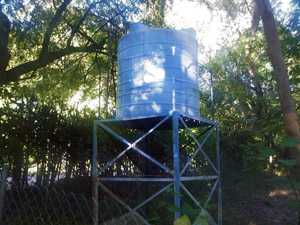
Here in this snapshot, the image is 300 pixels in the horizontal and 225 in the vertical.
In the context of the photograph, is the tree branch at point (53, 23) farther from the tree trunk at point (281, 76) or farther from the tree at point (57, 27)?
the tree trunk at point (281, 76)

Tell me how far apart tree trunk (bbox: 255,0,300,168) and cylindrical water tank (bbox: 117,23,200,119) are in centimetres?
140

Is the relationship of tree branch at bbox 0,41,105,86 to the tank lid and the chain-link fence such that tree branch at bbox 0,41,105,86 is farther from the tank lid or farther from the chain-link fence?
the chain-link fence

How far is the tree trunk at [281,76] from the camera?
6469mm

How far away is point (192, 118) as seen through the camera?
7.36 metres

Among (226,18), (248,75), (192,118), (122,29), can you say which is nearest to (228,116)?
(248,75)

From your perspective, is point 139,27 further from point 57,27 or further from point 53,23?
point 57,27

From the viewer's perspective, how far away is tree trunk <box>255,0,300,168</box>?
647 centimetres

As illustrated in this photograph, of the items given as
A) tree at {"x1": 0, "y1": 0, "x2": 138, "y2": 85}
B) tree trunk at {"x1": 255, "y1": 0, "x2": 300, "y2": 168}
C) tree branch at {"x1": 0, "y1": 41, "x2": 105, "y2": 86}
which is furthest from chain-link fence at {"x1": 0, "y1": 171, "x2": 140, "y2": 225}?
tree trunk at {"x1": 255, "y1": 0, "x2": 300, "y2": 168}

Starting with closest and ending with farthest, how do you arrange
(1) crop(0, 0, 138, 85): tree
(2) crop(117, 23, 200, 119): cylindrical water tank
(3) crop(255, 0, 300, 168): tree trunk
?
(3) crop(255, 0, 300, 168): tree trunk
(2) crop(117, 23, 200, 119): cylindrical water tank
(1) crop(0, 0, 138, 85): tree

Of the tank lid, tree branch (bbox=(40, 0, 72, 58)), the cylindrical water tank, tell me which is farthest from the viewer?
tree branch (bbox=(40, 0, 72, 58))

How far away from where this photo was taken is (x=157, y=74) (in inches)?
279

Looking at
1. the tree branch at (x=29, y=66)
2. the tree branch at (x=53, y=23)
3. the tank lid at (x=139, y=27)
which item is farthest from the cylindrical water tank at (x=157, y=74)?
the tree branch at (x=29, y=66)

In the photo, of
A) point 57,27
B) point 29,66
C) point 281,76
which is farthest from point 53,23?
point 281,76

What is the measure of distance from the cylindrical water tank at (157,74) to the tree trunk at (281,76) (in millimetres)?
1396
